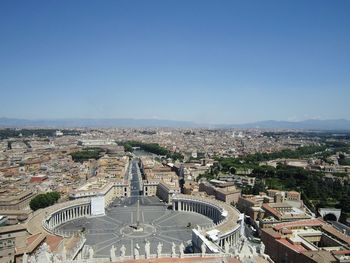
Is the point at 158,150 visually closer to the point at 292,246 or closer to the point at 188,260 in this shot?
the point at 292,246

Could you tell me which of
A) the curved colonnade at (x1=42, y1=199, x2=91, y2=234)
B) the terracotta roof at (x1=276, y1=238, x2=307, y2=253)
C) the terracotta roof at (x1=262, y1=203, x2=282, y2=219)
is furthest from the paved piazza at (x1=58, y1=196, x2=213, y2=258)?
the terracotta roof at (x1=276, y1=238, x2=307, y2=253)

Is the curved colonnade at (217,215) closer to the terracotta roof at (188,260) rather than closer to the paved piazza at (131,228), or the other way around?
the paved piazza at (131,228)

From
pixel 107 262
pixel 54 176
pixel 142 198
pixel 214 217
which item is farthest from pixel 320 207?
pixel 54 176

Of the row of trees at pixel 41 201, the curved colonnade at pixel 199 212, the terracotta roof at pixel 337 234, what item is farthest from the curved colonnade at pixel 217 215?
the row of trees at pixel 41 201

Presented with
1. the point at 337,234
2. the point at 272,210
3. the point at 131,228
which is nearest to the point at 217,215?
the point at 272,210

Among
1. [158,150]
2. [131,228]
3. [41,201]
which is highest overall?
[158,150]

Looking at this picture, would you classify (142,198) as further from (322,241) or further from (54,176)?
(322,241)

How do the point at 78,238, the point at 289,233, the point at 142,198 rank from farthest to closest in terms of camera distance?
the point at 142,198 < the point at 289,233 < the point at 78,238
